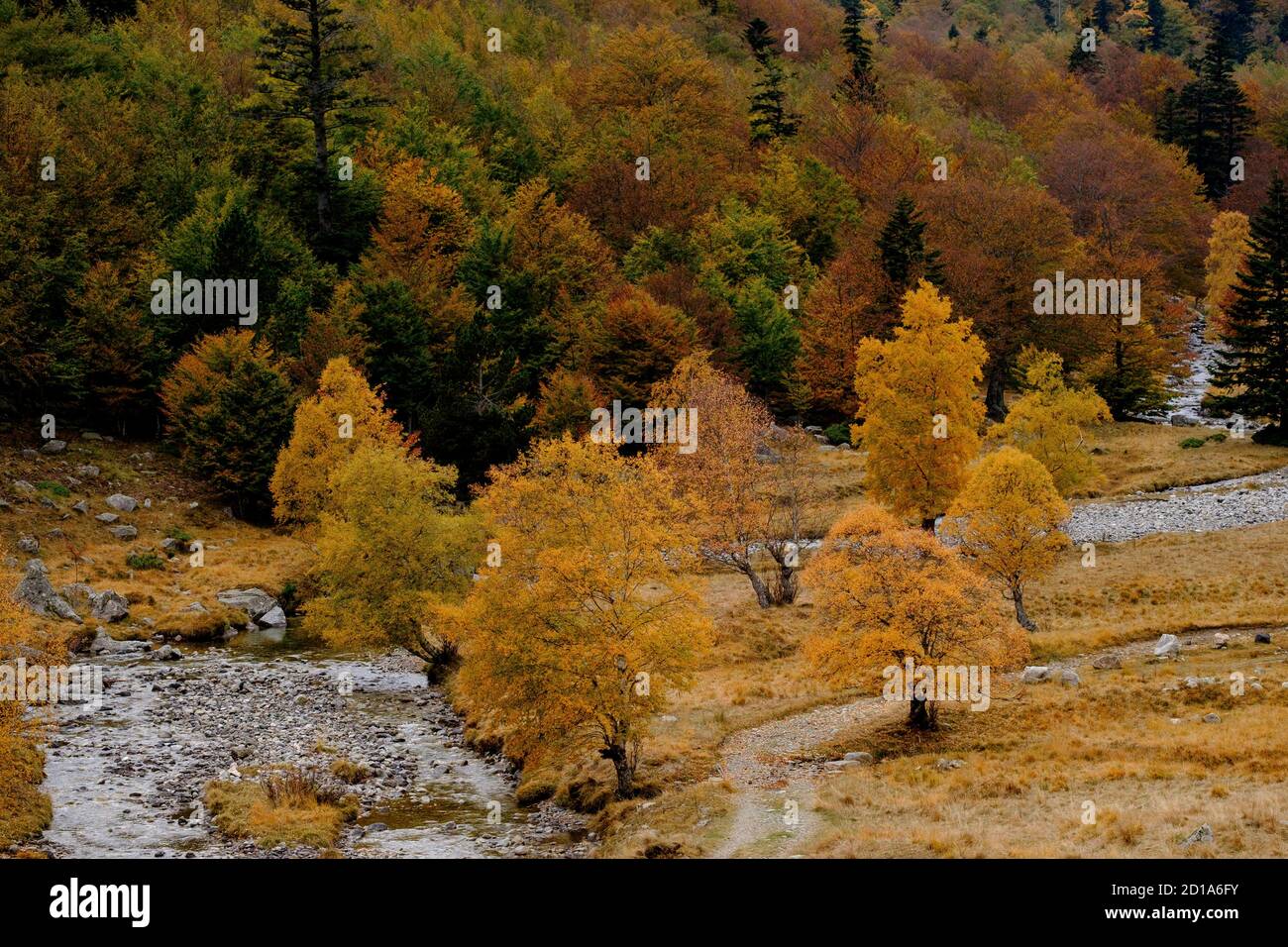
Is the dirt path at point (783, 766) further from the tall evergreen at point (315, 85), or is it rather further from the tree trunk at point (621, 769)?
the tall evergreen at point (315, 85)

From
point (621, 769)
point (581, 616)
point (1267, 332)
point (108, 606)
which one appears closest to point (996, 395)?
point (1267, 332)

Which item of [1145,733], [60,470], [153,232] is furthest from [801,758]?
[153,232]

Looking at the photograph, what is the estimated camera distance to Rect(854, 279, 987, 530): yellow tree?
5425 cm

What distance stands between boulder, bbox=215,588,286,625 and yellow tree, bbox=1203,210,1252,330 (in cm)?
9418

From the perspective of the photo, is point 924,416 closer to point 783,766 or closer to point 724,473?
point 724,473

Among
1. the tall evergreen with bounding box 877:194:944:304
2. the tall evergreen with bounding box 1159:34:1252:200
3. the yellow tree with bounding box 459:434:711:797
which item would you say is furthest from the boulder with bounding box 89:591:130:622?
the tall evergreen with bounding box 1159:34:1252:200

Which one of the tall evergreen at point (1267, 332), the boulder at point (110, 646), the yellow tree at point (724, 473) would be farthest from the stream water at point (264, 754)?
the tall evergreen at point (1267, 332)

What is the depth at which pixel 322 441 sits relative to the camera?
57.5 m

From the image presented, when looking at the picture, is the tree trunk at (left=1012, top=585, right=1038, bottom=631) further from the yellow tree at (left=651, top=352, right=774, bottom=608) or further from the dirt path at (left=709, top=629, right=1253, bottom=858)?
the yellow tree at (left=651, top=352, right=774, bottom=608)

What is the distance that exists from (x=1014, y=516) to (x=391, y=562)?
80.1 feet

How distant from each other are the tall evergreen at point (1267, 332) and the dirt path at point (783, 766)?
3841 cm

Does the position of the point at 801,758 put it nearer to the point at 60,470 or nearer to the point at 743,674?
the point at 743,674

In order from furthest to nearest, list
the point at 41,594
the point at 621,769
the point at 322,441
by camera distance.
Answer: the point at 322,441 → the point at 41,594 → the point at 621,769
